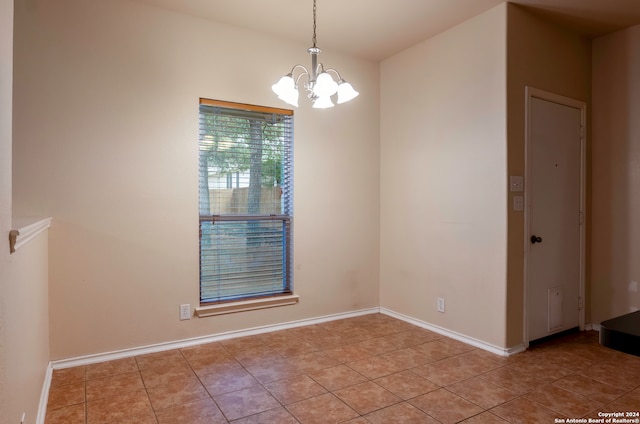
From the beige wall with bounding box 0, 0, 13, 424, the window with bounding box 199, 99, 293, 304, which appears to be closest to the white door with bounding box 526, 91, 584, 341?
the window with bounding box 199, 99, 293, 304

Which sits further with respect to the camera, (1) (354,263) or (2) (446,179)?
(1) (354,263)

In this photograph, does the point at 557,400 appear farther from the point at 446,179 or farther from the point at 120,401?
the point at 120,401

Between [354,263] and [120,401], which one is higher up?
[354,263]

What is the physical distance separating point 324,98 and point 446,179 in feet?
5.46

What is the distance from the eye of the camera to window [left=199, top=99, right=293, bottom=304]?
3.35m

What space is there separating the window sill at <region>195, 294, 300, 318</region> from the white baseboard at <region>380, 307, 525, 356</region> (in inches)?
43.7

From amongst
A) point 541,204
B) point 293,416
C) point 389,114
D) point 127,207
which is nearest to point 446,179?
point 541,204

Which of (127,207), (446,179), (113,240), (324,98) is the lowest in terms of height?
(113,240)

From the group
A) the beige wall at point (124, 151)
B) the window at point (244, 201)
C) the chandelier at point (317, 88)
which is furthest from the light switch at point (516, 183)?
the window at point (244, 201)

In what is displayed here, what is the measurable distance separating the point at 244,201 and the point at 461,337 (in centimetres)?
224

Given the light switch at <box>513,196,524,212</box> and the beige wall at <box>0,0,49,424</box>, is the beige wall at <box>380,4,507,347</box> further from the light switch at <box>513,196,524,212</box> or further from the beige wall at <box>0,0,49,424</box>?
the beige wall at <box>0,0,49,424</box>

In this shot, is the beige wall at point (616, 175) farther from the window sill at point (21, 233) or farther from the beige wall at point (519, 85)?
the window sill at point (21, 233)

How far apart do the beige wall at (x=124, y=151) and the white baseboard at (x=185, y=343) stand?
0.05 meters

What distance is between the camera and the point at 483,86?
318cm
